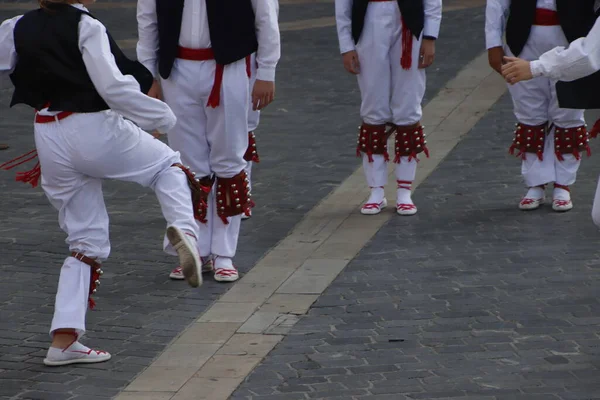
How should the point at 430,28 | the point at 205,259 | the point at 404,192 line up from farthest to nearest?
the point at 404,192
the point at 430,28
the point at 205,259

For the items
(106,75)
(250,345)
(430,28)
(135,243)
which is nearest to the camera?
(106,75)

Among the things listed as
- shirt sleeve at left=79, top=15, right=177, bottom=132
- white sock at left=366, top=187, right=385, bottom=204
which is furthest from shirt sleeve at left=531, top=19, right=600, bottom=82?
white sock at left=366, top=187, right=385, bottom=204

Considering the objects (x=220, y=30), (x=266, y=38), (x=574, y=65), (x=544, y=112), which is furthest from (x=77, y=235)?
(x=544, y=112)

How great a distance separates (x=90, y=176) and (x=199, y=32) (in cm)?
138

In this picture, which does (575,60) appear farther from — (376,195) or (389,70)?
(376,195)

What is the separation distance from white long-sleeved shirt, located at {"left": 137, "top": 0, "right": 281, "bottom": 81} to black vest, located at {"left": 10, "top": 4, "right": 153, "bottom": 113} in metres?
1.24

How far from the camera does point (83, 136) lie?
5.39m

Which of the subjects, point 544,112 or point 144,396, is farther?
point 544,112

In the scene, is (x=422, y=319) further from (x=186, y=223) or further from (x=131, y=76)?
(x=131, y=76)

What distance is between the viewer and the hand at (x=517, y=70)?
563 cm

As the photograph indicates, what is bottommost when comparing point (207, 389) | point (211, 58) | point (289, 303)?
point (289, 303)

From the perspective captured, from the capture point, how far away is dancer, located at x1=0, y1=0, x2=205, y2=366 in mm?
5250

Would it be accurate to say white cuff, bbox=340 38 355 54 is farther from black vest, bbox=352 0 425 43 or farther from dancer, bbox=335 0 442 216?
black vest, bbox=352 0 425 43

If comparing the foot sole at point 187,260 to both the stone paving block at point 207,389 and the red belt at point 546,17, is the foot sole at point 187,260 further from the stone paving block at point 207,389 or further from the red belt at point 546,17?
the red belt at point 546,17
